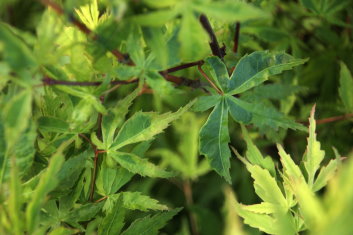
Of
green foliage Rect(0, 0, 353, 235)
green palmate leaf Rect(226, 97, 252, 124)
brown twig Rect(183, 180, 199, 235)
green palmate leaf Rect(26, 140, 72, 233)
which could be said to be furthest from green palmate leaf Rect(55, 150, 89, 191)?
brown twig Rect(183, 180, 199, 235)

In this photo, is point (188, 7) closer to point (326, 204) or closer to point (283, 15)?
point (326, 204)

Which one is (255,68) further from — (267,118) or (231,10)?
(231,10)

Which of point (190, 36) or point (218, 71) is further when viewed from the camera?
point (218, 71)

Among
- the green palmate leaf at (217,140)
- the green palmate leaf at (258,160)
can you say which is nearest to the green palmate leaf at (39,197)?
the green palmate leaf at (217,140)

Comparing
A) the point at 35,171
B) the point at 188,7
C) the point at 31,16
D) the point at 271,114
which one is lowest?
the point at 35,171

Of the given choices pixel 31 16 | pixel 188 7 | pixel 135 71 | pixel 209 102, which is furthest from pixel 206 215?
pixel 31 16

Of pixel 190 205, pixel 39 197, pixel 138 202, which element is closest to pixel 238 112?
pixel 138 202
